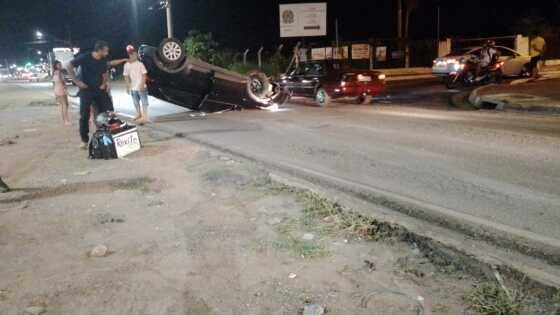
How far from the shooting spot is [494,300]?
3.56 meters

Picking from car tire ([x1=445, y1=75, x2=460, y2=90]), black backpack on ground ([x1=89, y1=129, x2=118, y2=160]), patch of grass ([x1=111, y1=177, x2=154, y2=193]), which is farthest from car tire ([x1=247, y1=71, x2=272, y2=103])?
car tire ([x1=445, y1=75, x2=460, y2=90])

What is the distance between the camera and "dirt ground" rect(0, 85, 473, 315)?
3719 millimetres

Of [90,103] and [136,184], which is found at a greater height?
[90,103]

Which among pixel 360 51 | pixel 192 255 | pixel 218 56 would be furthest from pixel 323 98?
pixel 218 56

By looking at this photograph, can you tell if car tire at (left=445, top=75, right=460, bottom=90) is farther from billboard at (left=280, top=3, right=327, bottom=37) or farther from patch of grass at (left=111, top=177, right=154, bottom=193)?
patch of grass at (left=111, top=177, right=154, bottom=193)

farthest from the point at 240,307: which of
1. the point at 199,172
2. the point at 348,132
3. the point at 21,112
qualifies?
the point at 21,112

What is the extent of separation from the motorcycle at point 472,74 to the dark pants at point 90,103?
15046mm

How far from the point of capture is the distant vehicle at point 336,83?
1599 cm

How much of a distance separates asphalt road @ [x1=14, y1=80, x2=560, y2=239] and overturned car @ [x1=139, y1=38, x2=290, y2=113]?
0.45 metres

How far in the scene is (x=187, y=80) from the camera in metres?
13.4

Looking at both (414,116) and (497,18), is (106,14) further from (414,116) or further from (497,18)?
(414,116)

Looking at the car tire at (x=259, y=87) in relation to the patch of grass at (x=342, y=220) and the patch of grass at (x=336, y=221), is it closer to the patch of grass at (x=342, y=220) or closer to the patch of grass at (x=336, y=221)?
the patch of grass at (x=336, y=221)

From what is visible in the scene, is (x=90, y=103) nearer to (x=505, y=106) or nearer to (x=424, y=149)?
(x=424, y=149)

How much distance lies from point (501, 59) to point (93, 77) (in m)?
17.4
